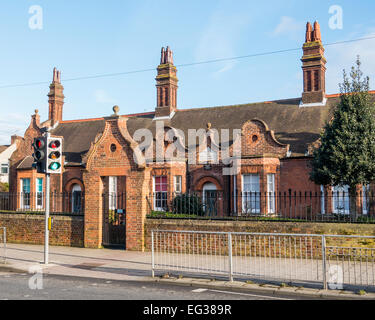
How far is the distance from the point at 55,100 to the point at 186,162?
16577 mm

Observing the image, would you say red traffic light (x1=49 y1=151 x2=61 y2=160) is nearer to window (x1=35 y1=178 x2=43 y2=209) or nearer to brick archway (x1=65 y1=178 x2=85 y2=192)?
brick archway (x1=65 y1=178 x2=85 y2=192)

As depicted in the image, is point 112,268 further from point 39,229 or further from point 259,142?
point 259,142

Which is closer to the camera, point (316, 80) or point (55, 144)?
point (55, 144)

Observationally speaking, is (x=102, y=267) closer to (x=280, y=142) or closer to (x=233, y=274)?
(x=233, y=274)

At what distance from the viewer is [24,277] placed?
1109 centimetres

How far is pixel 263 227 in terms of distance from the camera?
1370 centimetres

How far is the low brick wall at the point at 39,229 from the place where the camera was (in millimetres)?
16828

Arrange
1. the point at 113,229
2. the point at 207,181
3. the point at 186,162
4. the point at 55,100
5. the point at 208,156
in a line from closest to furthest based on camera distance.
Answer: the point at 113,229
the point at 208,156
the point at 207,181
the point at 186,162
the point at 55,100

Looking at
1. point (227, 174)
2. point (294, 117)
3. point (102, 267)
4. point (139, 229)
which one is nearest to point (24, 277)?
point (102, 267)

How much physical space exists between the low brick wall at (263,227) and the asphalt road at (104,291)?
455 cm

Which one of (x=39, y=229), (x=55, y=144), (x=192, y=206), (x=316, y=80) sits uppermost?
(x=316, y=80)

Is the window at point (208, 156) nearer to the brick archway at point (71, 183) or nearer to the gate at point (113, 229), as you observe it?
the brick archway at point (71, 183)

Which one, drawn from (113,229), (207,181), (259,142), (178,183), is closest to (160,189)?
(178,183)
